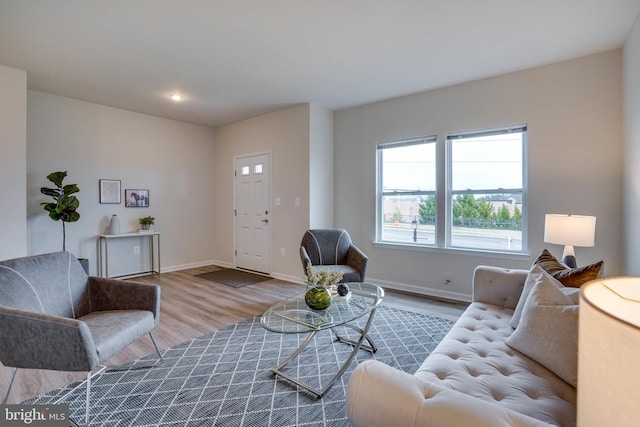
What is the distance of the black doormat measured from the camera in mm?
4562

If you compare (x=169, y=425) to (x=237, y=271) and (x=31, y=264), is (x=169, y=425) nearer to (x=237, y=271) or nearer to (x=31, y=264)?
(x=31, y=264)

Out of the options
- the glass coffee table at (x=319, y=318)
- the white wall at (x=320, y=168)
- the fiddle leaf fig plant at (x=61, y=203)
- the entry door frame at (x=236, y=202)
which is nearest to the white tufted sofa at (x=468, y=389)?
the glass coffee table at (x=319, y=318)

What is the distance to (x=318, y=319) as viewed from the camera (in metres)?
1.97

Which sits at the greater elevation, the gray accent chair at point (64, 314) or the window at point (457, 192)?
the window at point (457, 192)

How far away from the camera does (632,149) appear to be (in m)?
2.54

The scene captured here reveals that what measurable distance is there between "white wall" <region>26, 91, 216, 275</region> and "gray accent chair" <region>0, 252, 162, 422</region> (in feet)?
8.77

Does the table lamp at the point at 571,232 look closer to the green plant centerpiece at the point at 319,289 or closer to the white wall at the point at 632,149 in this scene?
the white wall at the point at 632,149

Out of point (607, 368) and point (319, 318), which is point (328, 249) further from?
point (607, 368)

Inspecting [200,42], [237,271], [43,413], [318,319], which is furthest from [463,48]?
[237,271]

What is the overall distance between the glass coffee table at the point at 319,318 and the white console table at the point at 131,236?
3495mm

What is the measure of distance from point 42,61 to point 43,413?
3.31m

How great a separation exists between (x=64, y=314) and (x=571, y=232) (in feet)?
12.6

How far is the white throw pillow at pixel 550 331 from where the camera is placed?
126cm

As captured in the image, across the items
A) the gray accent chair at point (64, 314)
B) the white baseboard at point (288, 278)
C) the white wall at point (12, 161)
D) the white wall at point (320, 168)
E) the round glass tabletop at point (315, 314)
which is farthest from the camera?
the white baseboard at point (288, 278)
